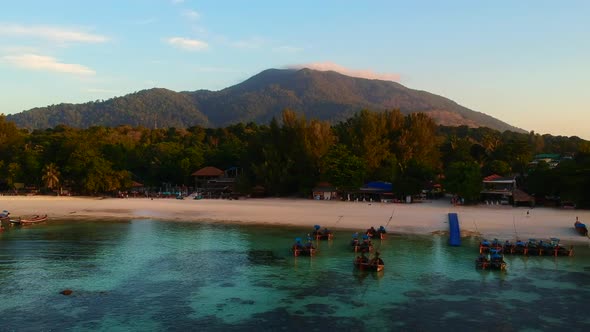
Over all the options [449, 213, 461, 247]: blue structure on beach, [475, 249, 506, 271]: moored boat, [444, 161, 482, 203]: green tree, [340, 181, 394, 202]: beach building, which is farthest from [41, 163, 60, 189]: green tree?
[475, 249, 506, 271]: moored boat

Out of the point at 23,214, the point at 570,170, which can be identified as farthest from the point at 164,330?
the point at 570,170

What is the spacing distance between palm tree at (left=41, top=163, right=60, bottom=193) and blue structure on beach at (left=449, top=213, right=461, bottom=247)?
55.0 meters

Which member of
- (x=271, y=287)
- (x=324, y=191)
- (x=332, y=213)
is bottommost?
(x=271, y=287)

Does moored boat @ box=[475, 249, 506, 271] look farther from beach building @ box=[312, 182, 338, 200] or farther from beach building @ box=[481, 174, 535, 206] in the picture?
beach building @ box=[312, 182, 338, 200]

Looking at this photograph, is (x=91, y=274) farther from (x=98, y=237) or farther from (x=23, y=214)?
→ (x=23, y=214)

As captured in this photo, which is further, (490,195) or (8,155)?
(8,155)

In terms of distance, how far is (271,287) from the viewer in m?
25.8

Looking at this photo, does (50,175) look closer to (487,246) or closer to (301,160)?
(301,160)

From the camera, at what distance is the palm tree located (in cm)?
6925

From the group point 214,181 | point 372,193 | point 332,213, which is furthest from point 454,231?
point 214,181

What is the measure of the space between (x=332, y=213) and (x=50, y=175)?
141 feet

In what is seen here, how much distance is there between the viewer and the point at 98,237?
40.2 m

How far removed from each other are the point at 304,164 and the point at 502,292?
45.1 meters

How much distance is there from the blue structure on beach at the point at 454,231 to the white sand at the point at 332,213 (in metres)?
0.56
